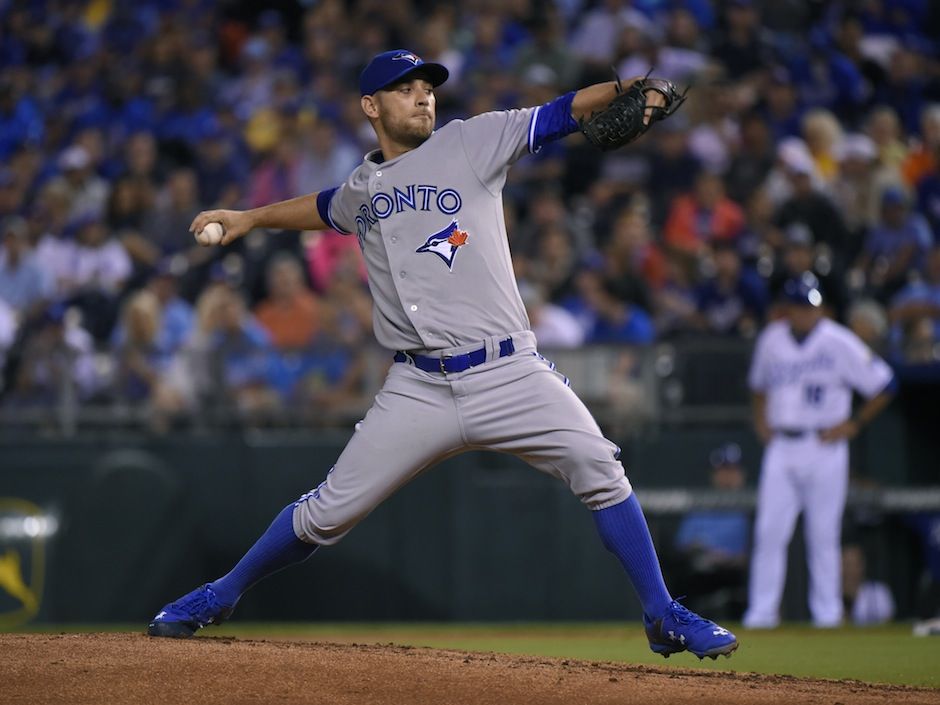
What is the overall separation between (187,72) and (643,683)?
10.5m

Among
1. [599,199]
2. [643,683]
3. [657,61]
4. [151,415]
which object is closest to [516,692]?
[643,683]

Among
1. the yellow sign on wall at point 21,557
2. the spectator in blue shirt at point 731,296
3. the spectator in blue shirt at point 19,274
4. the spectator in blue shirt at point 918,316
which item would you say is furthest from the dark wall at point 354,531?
the spectator in blue shirt at point 19,274

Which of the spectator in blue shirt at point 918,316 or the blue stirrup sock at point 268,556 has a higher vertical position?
the spectator in blue shirt at point 918,316

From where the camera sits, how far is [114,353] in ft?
33.0

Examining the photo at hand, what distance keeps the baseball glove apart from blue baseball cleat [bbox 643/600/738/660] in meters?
1.51

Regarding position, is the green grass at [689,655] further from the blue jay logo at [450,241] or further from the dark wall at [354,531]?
the blue jay logo at [450,241]

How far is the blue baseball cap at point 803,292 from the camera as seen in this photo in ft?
30.9

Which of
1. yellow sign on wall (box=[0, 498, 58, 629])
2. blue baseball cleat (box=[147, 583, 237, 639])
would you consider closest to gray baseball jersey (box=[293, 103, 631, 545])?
blue baseball cleat (box=[147, 583, 237, 639])

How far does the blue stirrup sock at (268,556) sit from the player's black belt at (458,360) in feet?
2.23

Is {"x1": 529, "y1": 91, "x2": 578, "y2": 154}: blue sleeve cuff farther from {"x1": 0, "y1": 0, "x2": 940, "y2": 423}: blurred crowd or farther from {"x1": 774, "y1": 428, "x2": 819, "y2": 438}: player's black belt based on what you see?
{"x1": 0, "y1": 0, "x2": 940, "y2": 423}: blurred crowd

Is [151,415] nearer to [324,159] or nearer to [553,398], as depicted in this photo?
[324,159]

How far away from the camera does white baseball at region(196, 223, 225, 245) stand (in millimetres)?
5098

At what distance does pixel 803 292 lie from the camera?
9.43 meters

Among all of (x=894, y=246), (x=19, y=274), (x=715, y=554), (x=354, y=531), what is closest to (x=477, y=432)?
(x=354, y=531)
